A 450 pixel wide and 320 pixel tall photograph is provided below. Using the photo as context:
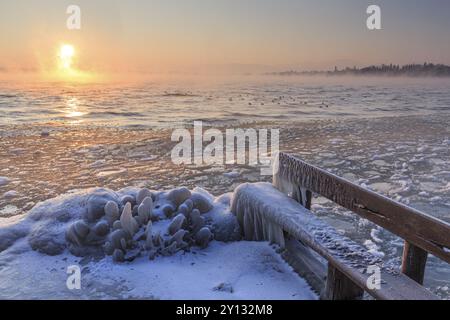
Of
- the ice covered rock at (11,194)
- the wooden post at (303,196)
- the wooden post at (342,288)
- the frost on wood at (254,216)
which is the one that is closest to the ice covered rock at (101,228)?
the frost on wood at (254,216)

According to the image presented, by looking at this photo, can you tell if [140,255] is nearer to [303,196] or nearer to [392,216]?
[303,196]

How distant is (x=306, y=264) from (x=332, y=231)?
397 millimetres

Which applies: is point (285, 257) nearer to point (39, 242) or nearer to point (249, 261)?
point (249, 261)

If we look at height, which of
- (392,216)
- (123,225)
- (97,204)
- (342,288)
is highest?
(392,216)

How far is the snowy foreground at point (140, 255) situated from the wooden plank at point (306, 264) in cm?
6

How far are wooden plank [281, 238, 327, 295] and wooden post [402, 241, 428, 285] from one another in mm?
607

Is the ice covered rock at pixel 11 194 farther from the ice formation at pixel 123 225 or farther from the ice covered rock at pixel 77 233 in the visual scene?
the ice covered rock at pixel 77 233

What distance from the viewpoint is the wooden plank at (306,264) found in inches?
109

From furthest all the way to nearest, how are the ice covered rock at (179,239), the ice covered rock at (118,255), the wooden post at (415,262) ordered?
the ice covered rock at (179,239) < the ice covered rock at (118,255) < the wooden post at (415,262)

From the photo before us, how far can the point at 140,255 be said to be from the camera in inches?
129

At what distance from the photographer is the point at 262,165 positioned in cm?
816

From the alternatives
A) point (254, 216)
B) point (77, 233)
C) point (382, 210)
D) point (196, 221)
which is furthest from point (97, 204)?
point (382, 210)

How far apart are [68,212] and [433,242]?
323 centimetres

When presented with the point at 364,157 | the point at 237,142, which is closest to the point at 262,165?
the point at 364,157
